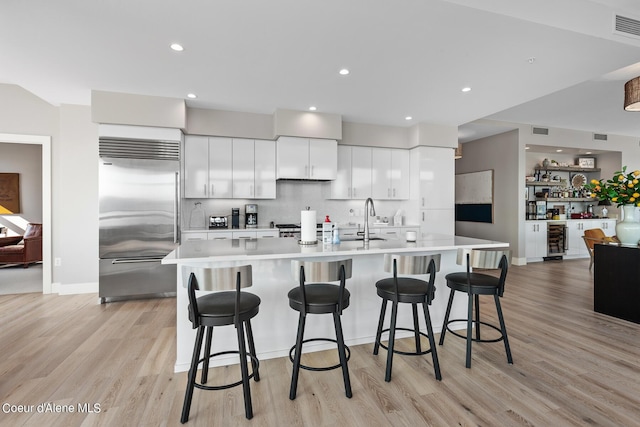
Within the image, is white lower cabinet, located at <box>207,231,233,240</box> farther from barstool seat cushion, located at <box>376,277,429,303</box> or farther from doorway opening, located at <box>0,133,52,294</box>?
barstool seat cushion, located at <box>376,277,429,303</box>

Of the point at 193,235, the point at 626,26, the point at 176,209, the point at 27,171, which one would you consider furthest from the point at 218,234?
the point at 27,171

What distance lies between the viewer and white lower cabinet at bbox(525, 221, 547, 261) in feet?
21.9

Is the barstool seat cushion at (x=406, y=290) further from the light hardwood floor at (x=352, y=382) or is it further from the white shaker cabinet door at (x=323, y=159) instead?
the white shaker cabinet door at (x=323, y=159)

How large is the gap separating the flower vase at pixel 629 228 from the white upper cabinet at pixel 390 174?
2945 millimetres

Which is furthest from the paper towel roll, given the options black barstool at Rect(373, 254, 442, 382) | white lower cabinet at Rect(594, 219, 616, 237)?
white lower cabinet at Rect(594, 219, 616, 237)

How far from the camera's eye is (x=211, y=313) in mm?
1814

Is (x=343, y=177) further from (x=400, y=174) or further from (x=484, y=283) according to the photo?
(x=484, y=283)

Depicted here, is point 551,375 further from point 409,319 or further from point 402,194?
point 402,194

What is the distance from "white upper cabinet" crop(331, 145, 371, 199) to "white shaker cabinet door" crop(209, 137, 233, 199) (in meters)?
1.77

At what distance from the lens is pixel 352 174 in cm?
550

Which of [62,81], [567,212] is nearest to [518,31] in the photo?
A: [62,81]

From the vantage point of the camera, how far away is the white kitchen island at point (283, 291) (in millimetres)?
2287

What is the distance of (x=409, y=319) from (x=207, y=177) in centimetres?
351

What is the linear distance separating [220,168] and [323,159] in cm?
164
